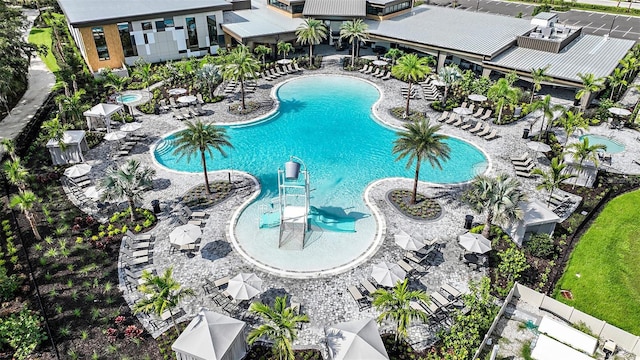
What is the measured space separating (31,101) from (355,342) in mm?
43842

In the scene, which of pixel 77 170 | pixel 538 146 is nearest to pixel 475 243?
pixel 538 146

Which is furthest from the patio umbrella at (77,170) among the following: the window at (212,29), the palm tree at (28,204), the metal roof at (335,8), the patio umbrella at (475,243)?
the metal roof at (335,8)

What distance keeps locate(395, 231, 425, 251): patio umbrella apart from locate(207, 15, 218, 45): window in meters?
43.0

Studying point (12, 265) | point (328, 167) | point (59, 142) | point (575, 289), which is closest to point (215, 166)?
point (328, 167)

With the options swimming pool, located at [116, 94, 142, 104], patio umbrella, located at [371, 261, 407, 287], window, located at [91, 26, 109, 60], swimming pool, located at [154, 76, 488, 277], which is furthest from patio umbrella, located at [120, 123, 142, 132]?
patio umbrella, located at [371, 261, 407, 287]

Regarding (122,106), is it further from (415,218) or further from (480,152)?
(480,152)

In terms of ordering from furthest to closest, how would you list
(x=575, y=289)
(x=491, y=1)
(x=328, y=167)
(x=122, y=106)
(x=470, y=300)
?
(x=491, y=1)
(x=122, y=106)
(x=328, y=167)
(x=575, y=289)
(x=470, y=300)

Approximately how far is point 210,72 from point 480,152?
28.3 meters

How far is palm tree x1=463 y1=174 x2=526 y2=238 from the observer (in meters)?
26.9

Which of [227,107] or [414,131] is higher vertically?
[414,131]

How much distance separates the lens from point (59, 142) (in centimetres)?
3488

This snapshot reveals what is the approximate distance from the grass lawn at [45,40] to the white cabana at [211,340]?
48302 mm

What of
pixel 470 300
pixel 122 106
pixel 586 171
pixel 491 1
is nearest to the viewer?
pixel 470 300

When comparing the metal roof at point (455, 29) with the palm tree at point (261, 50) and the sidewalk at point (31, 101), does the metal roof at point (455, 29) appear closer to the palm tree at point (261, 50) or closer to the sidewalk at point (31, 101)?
the palm tree at point (261, 50)
